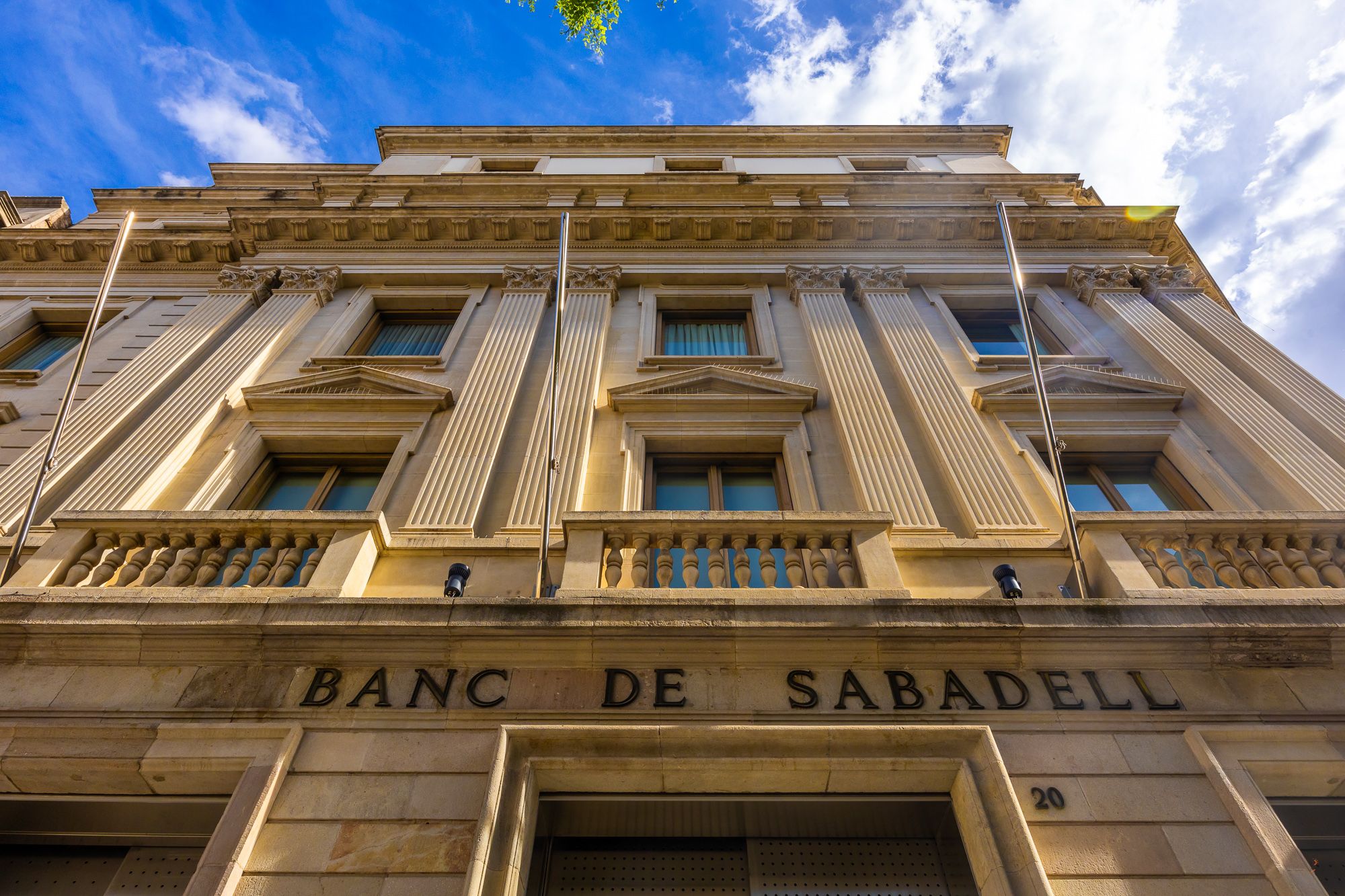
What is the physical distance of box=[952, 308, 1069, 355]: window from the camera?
1471 centimetres

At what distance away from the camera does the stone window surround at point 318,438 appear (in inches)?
438

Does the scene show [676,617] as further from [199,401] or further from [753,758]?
[199,401]

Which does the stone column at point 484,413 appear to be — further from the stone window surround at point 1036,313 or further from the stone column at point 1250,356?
the stone column at point 1250,356

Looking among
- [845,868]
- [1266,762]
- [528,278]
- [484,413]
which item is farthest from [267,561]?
[1266,762]

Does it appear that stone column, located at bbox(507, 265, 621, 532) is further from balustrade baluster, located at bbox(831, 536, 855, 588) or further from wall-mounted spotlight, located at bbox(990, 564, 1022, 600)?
wall-mounted spotlight, located at bbox(990, 564, 1022, 600)

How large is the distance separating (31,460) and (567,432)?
7.94m

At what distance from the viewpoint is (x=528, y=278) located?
15742mm

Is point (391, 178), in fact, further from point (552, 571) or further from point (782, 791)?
point (782, 791)

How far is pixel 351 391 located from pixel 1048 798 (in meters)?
11.4

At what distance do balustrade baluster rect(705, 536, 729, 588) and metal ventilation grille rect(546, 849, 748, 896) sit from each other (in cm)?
248

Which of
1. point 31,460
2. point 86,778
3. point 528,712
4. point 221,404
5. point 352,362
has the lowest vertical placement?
point 86,778

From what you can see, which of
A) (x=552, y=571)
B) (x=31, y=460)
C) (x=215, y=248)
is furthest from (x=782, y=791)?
(x=215, y=248)

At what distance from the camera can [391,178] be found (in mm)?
19938

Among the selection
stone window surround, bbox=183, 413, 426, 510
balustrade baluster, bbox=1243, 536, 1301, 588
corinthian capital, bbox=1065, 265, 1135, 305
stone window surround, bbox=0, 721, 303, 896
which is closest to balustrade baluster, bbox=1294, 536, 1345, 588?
balustrade baluster, bbox=1243, 536, 1301, 588
